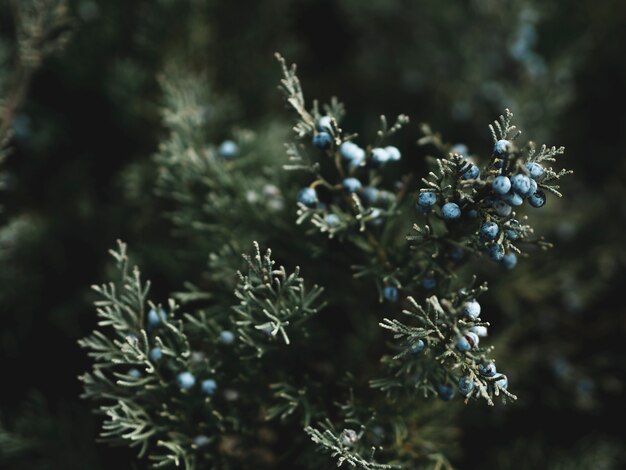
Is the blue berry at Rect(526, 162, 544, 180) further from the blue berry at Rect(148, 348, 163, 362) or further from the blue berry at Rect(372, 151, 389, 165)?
the blue berry at Rect(148, 348, 163, 362)

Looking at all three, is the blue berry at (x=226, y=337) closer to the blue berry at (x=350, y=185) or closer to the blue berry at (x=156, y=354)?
the blue berry at (x=156, y=354)

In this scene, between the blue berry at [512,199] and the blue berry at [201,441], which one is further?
the blue berry at [201,441]

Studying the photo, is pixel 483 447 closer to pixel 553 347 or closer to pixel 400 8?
pixel 553 347

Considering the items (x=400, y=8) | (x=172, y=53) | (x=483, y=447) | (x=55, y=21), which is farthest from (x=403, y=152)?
(x=55, y=21)

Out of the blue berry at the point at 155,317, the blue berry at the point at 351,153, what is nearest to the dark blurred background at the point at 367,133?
the blue berry at the point at 155,317

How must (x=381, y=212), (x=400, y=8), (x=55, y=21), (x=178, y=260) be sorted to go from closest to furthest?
1. (x=381, y=212)
2. (x=55, y=21)
3. (x=178, y=260)
4. (x=400, y=8)

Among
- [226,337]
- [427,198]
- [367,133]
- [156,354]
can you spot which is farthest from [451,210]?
[367,133]
